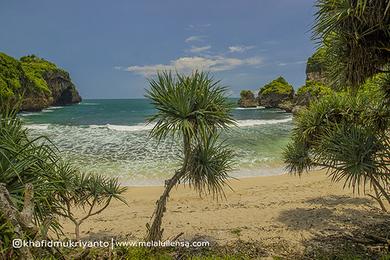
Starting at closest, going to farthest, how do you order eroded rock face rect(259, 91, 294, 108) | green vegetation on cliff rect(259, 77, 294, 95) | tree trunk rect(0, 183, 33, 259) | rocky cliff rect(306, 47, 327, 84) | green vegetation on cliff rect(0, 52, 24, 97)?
tree trunk rect(0, 183, 33, 259), rocky cliff rect(306, 47, 327, 84), green vegetation on cliff rect(0, 52, 24, 97), eroded rock face rect(259, 91, 294, 108), green vegetation on cliff rect(259, 77, 294, 95)

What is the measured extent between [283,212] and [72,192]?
22.4 feet

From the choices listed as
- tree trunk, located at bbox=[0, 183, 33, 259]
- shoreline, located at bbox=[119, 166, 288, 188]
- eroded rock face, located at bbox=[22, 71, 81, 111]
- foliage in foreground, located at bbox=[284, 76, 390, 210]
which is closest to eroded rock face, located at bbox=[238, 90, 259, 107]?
eroded rock face, located at bbox=[22, 71, 81, 111]

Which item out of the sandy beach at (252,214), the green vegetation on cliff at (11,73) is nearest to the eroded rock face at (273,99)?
the green vegetation on cliff at (11,73)

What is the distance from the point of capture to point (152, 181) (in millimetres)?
14758

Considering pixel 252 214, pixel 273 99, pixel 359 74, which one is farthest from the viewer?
pixel 273 99

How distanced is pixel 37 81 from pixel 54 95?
24.6 metres

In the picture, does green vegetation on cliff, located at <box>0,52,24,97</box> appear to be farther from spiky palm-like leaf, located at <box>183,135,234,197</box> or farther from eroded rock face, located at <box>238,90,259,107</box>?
eroded rock face, located at <box>238,90,259,107</box>

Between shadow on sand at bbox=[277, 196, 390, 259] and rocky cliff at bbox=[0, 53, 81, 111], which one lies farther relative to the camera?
rocky cliff at bbox=[0, 53, 81, 111]

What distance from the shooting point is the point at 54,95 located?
86.4m

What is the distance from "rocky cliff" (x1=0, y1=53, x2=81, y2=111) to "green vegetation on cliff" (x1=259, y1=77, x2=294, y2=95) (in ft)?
176

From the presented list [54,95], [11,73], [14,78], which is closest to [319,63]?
[14,78]

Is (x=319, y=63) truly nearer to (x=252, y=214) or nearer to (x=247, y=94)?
(x=252, y=214)

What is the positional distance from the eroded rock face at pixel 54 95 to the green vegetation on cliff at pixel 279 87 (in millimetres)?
54994

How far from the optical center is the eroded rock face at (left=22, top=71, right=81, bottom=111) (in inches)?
2530
